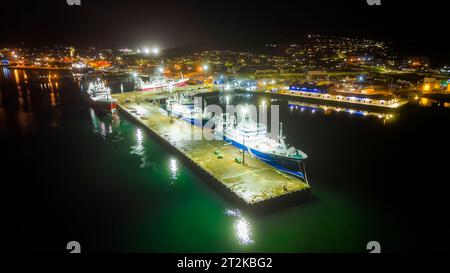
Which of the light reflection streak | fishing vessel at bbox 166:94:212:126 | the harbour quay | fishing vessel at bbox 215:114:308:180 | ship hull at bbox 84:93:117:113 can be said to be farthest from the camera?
ship hull at bbox 84:93:117:113

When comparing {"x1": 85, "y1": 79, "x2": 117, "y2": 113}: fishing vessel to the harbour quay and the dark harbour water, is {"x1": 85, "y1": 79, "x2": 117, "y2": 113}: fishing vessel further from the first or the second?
the harbour quay

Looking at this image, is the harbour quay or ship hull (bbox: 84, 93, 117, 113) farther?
ship hull (bbox: 84, 93, 117, 113)

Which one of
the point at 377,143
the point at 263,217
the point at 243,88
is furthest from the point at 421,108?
the point at 263,217

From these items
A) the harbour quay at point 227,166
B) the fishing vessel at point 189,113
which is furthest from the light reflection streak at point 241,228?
the fishing vessel at point 189,113

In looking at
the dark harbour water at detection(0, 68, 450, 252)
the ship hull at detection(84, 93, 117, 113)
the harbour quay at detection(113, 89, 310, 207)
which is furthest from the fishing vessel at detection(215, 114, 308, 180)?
the ship hull at detection(84, 93, 117, 113)

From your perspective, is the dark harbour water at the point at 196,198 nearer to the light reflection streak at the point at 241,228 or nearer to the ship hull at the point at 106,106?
the light reflection streak at the point at 241,228
